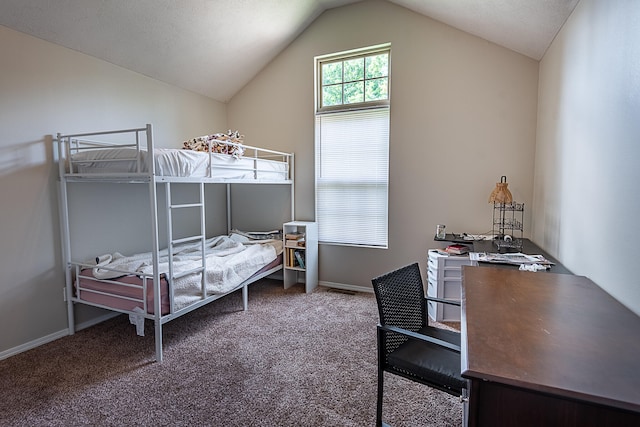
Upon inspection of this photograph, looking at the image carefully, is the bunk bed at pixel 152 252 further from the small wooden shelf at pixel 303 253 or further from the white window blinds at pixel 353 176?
the white window blinds at pixel 353 176

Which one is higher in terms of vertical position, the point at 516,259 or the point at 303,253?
the point at 516,259

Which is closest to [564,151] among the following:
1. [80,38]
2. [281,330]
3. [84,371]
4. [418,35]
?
[418,35]

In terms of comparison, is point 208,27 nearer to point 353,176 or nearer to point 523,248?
point 353,176

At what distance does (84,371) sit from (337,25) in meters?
4.04

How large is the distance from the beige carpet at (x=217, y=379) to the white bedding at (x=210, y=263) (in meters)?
0.41

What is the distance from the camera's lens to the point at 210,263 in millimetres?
3016

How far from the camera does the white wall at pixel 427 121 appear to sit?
3154 mm

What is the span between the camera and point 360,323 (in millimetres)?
3014

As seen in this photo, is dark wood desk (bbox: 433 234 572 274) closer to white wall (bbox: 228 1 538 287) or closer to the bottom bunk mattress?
white wall (bbox: 228 1 538 287)

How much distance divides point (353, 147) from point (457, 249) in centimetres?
163

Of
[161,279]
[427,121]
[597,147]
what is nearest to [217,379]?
[161,279]

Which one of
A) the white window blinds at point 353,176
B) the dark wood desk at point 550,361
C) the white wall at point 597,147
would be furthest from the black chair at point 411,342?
the white window blinds at point 353,176

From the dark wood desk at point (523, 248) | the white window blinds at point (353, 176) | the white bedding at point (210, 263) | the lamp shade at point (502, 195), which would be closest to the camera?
the dark wood desk at point (523, 248)

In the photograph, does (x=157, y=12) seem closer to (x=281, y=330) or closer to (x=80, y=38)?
(x=80, y=38)
